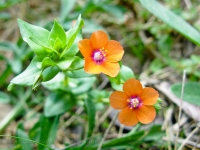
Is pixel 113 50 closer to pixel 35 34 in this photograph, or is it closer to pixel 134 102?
pixel 134 102

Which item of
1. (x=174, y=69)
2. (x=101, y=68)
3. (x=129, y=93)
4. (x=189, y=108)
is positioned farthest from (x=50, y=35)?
(x=174, y=69)

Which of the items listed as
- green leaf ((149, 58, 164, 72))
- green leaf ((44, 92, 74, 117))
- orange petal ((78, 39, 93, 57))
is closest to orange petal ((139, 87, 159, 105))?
orange petal ((78, 39, 93, 57))

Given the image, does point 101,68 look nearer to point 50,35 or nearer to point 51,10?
point 50,35

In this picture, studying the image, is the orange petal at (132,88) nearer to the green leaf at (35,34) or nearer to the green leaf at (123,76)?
the green leaf at (123,76)

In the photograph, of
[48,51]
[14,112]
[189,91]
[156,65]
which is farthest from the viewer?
[156,65]

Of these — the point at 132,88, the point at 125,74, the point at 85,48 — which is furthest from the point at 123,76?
the point at 85,48

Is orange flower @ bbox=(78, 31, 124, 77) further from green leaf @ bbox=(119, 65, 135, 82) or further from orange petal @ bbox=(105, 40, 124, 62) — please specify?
green leaf @ bbox=(119, 65, 135, 82)
